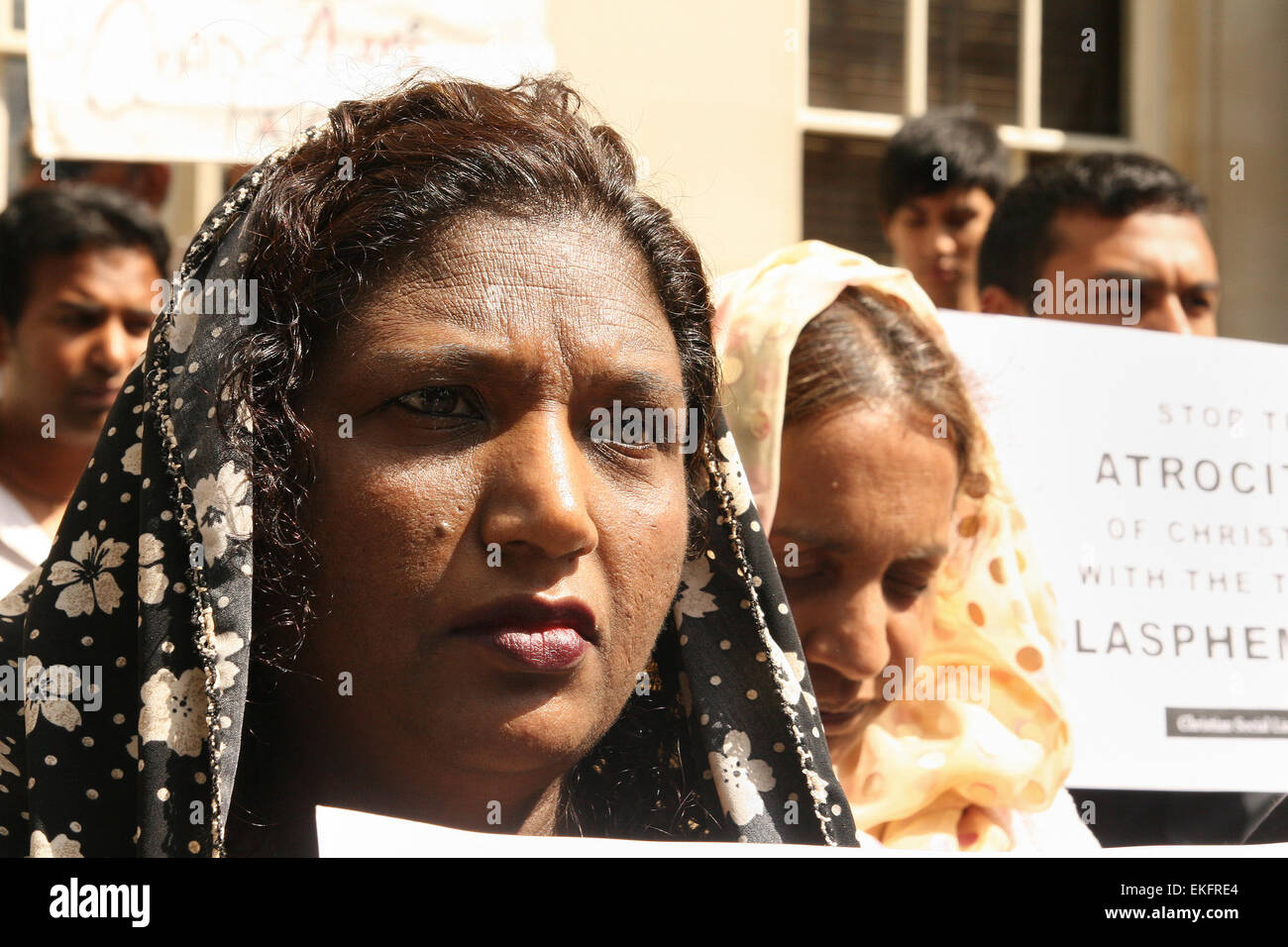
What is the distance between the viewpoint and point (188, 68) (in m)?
2.93

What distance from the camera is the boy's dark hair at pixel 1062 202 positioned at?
121 inches

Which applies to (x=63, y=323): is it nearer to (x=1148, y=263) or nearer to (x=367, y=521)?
(x=367, y=521)

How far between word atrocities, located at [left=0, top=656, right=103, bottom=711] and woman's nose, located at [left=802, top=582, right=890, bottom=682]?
3.05 ft

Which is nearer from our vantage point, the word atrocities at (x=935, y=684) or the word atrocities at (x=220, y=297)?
the word atrocities at (x=220, y=297)

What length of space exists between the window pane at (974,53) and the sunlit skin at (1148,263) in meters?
2.08

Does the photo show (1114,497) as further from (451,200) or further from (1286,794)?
(451,200)

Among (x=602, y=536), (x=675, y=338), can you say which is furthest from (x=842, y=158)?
(x=602, y=536)

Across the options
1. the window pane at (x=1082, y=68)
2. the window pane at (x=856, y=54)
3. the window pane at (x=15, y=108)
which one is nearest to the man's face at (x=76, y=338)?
the window pane at (x=15, y=108)

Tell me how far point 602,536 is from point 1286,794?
1574 millimetres

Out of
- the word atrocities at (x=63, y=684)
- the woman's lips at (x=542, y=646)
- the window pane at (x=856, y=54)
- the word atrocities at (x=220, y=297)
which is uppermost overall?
the window pane at (x=856, y=54)

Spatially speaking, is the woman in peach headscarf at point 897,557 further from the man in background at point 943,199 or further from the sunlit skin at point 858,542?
the man in background at point 943,199

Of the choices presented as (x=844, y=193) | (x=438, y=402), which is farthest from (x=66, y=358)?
(x=844, y=193)
